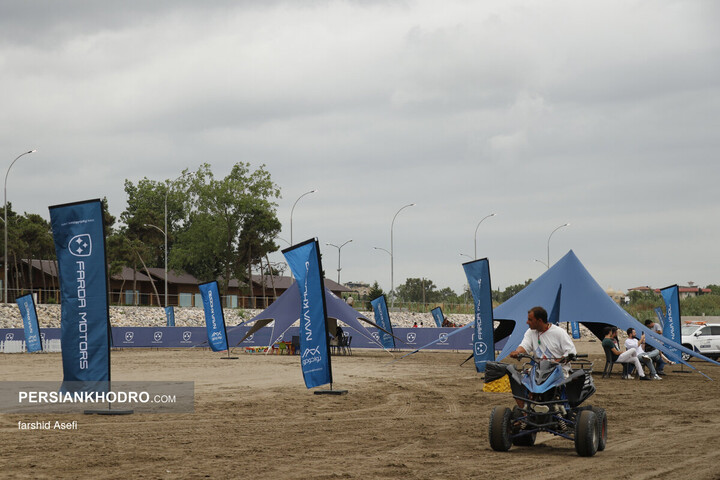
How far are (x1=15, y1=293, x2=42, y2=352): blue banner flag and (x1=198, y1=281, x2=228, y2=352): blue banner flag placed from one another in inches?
336

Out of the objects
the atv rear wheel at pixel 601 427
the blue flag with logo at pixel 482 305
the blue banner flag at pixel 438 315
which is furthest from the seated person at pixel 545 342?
the blue banner flag at pixel 438 315

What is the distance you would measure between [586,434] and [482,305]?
11056 mm

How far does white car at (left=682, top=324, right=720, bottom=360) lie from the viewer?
3192 centimetres

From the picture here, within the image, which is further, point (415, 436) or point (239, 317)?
point (239, 317)

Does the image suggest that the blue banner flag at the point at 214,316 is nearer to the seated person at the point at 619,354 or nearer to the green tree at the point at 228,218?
the seated person at the point at 619,354

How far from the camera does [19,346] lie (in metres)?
38.7

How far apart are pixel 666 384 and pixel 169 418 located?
13.0 m

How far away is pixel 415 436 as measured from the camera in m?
10.7

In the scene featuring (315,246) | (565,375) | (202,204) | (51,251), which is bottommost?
(565,375)

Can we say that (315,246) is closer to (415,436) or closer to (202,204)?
(415,436)

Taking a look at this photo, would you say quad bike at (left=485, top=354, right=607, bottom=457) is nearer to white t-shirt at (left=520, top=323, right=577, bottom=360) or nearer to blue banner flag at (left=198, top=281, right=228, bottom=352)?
white t-shirt at (left=520, top=323, right=577, bottom=360)

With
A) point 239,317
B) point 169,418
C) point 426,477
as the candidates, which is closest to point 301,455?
point 426,477

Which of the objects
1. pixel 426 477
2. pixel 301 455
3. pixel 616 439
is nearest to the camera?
pixel 426 477

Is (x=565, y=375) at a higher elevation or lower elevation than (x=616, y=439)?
higher
